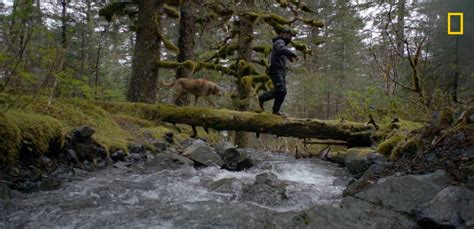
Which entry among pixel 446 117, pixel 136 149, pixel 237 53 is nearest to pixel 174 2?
pixel 237 53

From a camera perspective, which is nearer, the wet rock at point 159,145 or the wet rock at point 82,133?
the wet rock at point 82,133

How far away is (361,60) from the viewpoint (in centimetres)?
2727

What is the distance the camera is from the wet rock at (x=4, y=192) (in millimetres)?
4145

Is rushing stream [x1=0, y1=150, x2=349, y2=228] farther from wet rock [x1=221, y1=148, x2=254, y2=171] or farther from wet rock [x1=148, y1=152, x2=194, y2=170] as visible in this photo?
wet rock [x1=221, y1=148, x2=254, y2=171]

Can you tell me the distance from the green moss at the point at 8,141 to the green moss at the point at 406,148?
541 cm

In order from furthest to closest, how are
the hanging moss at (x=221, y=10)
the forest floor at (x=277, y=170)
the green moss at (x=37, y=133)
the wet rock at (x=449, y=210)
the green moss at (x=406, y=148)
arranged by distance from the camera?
the hanging moss at (x=221, y=10), the green moss at (x=406, y=148), the green moss at (x=37, y=133), the forest floor at (x=277, y=170), the wet rock at (x=449, y=210)

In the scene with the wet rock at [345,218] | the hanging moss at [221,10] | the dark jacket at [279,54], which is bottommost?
the wet rock at [345,218]

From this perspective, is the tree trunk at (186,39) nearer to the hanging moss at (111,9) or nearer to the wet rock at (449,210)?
the hanging moss at (111,9)

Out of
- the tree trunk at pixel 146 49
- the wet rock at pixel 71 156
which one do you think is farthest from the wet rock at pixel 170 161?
the tree trunk at pixel 146 49

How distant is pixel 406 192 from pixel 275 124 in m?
4.82

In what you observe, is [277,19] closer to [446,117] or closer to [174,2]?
[174,2]

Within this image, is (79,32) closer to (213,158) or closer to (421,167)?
(213,158)

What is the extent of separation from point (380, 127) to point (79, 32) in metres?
16.5

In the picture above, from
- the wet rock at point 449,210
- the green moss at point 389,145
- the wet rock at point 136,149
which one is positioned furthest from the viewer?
the wet rock at point 136,149
